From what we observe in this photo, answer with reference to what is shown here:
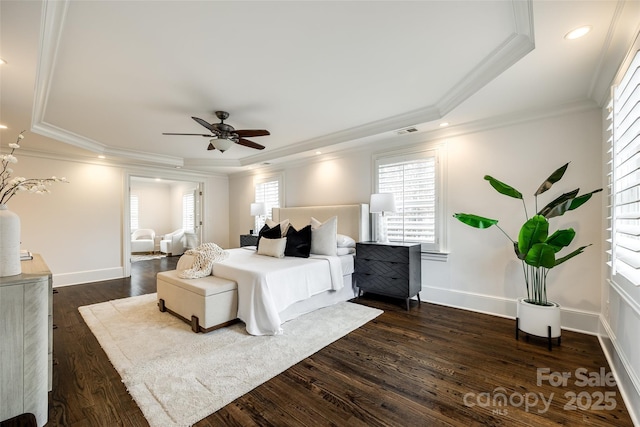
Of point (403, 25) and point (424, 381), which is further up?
point (403, 25)

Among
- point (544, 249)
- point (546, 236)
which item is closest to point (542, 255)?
point (544, 249)

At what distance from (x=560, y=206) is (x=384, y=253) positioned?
1.97m

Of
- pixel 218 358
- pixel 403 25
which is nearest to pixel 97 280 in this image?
pixel 218 358

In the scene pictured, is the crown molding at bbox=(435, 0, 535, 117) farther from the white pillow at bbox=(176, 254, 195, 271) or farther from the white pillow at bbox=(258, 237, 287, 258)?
the white pillow at bbox=(176, 254, 195, 271)

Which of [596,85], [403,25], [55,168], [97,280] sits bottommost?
[97,280]

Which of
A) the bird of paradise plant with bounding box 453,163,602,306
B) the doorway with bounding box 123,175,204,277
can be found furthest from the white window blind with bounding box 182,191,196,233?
the bird of paradise plant with bounding box 453,163,602,306

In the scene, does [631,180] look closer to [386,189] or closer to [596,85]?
[596,85]

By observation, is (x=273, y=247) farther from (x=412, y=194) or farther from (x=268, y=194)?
(x=268, y=194)

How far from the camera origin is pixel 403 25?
1919mm

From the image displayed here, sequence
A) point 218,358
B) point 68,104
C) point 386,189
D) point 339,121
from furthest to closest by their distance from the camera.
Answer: point 386,189 < point 339,121 < point 68,104 < point 218,358

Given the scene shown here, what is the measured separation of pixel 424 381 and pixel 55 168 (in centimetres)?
658

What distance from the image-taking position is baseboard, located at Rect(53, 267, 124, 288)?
4973 mm

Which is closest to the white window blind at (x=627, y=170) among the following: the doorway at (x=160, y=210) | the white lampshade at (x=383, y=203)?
the white lampshade at (x=383, y=203)

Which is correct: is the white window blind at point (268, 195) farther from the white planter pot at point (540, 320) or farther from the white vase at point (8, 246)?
the white planter pot at point (540, 320)
